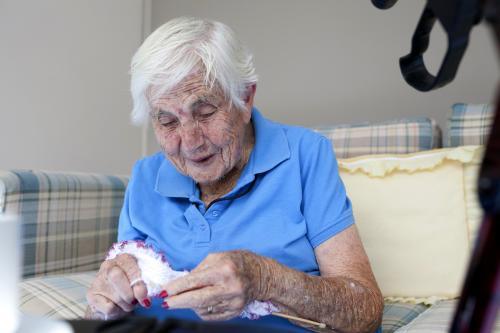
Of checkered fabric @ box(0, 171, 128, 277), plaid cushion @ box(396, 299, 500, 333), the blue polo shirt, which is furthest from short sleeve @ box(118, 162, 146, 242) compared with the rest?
plaid cushion @ box(396, 299, 500, 333)

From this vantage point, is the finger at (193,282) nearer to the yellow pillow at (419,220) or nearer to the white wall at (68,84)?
the yellow pillow at (419,220)

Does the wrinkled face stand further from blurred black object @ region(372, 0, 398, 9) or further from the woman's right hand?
blurred black object @ region(372, 0, 398, 9)

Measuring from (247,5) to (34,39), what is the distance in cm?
104

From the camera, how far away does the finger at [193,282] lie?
2.64ft

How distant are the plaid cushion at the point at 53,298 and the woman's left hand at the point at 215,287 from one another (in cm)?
51

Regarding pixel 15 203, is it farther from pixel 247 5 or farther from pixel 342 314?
pixel 247 5

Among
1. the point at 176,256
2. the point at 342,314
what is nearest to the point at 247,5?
the point at 176,256

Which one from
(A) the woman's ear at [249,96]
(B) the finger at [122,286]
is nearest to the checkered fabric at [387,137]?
(A) the woman's ear at [249,96]

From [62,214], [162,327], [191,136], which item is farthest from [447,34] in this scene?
[62,214]

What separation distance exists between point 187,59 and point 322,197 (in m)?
0.44

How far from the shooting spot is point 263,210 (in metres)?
1.17

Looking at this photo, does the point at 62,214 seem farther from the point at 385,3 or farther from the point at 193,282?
→ the point at 385,3

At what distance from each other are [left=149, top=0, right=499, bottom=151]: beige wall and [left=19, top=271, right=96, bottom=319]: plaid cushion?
53.5 inches

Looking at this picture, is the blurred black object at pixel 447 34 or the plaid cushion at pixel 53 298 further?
the plaid cushion at pixel 53 298
